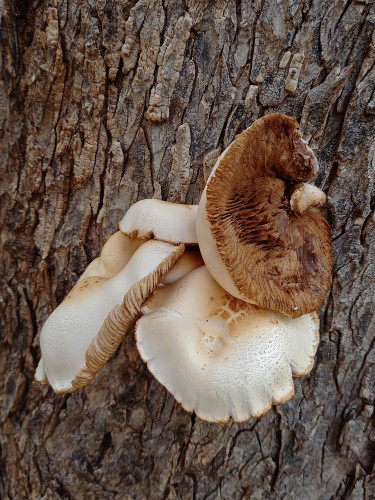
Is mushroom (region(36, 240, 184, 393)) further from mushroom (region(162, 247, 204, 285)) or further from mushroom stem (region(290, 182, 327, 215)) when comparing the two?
mushroom stem (region(290, 182, 327, 215))

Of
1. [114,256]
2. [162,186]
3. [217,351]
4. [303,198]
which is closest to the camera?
[217,351]

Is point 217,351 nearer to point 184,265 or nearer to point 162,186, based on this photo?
point 184,265

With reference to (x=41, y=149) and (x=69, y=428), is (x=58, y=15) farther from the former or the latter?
(x=69, y=428)

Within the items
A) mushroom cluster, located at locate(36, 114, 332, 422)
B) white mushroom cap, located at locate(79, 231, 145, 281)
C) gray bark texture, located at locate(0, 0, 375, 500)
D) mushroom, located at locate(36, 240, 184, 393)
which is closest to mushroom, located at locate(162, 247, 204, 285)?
mushroom cluster, located at locate(36, 114, 332, 422)

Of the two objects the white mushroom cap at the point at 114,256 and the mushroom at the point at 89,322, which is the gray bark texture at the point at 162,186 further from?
the mushroom at the point at 89,322

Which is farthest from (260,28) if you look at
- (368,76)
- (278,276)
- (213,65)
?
(278,276)

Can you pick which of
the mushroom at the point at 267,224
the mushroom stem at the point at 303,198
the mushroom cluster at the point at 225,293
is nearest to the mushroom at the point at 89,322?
the mushroom cluster at the point at 225,293

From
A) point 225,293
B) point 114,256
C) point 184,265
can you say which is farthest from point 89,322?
point 225,293
